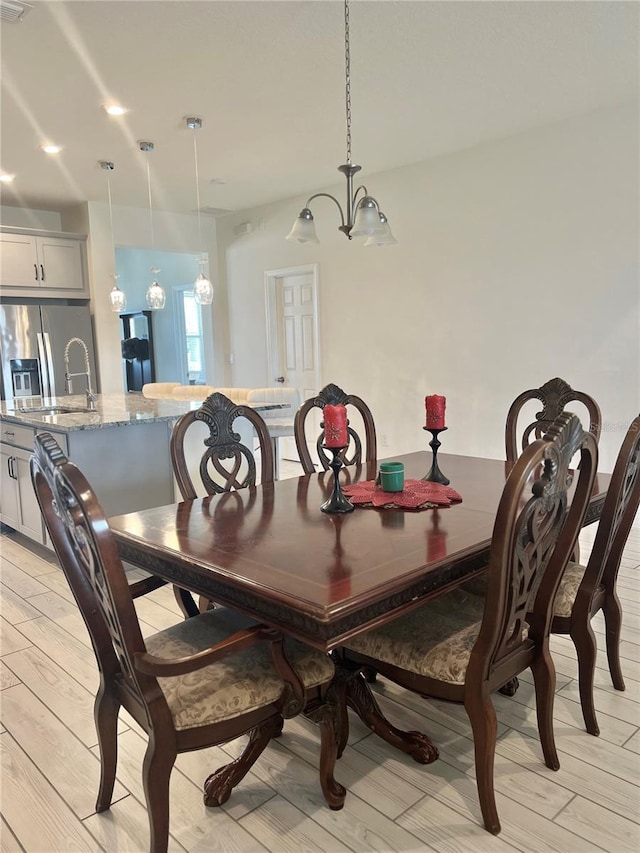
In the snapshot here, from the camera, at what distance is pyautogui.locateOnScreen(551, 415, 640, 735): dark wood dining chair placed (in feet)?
6.03

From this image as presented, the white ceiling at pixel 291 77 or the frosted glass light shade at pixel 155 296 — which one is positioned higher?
the white ceiling at pixel 291 77

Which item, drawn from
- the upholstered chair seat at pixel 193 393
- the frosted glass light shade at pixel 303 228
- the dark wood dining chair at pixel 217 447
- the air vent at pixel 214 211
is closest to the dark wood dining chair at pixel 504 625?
the dark wood dining chair at pixel 217 447

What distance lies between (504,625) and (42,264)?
620cm

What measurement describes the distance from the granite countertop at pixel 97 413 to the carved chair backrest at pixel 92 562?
189 cm

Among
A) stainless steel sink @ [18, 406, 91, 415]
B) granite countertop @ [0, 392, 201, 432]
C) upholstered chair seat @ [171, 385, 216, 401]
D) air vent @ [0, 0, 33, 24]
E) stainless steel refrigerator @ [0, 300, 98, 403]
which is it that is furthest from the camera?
stainless steel refrigerator @ [0, 300, 98, 403]

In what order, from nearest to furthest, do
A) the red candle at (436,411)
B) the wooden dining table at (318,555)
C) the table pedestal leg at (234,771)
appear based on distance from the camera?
the wooden dining table at (318,555) → the table pedestal leg at (234,771) → the red candle at (436,411)

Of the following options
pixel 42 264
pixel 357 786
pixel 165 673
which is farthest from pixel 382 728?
pixel 42 264

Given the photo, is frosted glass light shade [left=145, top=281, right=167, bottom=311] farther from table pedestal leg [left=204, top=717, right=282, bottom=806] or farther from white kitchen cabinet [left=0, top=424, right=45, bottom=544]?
table pedestal leg [left=204, top=717, right=282, bottom=806]

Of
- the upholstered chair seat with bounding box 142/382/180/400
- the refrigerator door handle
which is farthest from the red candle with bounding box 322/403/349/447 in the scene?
the refrigerator door handle

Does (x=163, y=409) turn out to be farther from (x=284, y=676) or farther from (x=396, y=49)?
(x=284, y=676)

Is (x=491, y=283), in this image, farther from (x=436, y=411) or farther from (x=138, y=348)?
(x=138, y=348)

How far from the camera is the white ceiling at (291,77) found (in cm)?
293

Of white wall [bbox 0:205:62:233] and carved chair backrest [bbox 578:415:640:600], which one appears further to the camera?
white wall [bbox 0:205:62:233]

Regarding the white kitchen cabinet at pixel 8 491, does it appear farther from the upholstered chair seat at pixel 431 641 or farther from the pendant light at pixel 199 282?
the upholstered chair seat at pixel 431 641
